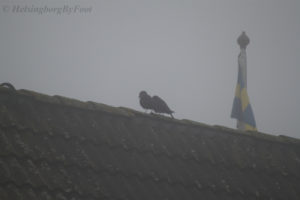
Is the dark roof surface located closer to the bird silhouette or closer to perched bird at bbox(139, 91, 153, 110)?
the bird silhouette

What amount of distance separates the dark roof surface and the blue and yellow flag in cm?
545

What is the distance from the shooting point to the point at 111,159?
15.9 ft

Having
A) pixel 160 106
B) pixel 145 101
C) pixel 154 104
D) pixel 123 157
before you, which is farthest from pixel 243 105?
pixel 123 157

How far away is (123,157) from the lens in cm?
494

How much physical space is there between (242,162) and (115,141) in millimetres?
1491

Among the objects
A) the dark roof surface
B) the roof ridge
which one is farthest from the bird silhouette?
the dark roof surface

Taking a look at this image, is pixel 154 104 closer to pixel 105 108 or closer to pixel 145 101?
pixel 145 101

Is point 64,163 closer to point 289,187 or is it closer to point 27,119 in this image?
point 27,119

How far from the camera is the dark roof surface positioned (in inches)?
171

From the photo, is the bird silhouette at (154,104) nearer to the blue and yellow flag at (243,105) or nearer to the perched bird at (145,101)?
the perched bird at (145,101)

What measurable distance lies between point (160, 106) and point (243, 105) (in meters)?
1.93

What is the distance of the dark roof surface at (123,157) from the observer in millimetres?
4332

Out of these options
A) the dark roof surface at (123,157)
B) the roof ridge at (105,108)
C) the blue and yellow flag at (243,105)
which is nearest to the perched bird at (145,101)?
the blue and yellow flag at (243,105)

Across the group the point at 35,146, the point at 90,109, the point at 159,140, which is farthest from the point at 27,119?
the point at 159,140
